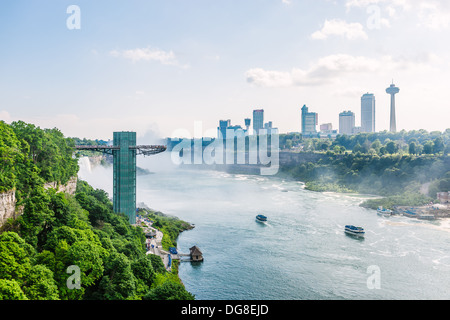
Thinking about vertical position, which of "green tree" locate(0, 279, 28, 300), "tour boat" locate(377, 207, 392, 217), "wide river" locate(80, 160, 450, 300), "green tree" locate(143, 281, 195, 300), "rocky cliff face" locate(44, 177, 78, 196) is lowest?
"wide river" locate(80, 160, 450, 300)

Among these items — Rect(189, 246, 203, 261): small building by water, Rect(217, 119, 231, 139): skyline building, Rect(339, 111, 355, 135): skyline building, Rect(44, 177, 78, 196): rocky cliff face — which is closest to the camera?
Rect(44, 177, 78, 196): rocky cliff face

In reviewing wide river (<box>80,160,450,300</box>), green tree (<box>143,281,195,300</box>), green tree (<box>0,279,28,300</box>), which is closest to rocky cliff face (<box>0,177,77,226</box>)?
green tree (<box>0,279,28,300</box>)

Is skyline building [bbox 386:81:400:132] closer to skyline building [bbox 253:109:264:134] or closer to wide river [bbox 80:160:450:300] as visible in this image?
skyline building [bbox 253:109:264:134]

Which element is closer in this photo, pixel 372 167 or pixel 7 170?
pixel 7 170

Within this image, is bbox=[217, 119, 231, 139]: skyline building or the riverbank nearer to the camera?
the riverbank

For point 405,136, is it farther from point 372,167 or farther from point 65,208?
point 65,208
